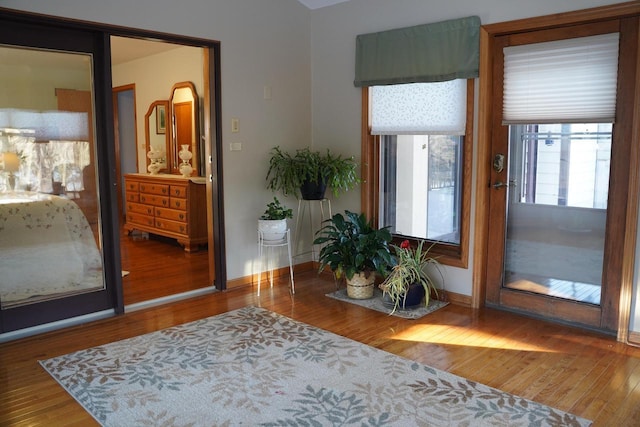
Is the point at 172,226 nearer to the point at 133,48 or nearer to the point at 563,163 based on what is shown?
the point at 133,48

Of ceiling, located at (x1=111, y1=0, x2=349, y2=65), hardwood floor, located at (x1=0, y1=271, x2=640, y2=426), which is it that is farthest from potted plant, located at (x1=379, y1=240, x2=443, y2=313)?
ceiling, located at (x1=111, y1=0, x2=349, y2=65)

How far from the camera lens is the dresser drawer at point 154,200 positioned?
6478mm

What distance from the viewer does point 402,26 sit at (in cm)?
454

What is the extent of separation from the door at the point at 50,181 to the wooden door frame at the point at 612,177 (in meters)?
2.74

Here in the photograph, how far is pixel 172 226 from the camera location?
641 centimetres

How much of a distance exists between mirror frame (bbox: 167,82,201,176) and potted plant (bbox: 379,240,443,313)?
325 cm

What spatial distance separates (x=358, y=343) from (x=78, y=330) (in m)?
1.92

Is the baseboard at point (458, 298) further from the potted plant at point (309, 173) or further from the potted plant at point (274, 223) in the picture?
the potted plant at point (274, 223)

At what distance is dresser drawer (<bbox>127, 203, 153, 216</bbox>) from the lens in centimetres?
678

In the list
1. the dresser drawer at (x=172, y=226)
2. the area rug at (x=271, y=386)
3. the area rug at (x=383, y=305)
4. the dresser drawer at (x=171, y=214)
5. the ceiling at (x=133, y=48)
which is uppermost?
the ceiling at (x=133, y=48)

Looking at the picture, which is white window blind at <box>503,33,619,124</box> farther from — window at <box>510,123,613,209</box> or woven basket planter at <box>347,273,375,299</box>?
woven basket planter at <box>347,273,375,299</box>

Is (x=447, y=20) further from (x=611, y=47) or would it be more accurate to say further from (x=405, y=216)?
(x=405, y=216)

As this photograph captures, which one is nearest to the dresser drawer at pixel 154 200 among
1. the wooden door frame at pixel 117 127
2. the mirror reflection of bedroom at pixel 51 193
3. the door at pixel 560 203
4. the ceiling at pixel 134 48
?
the wooden door frame at pixel 117 127

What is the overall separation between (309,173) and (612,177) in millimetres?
2316
